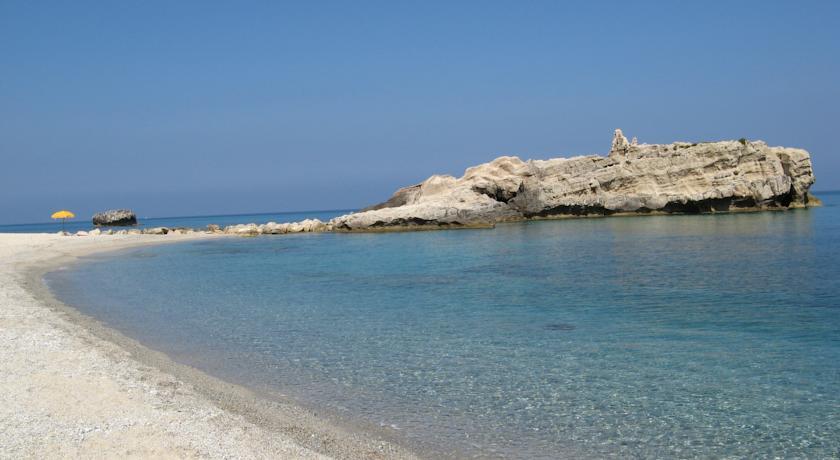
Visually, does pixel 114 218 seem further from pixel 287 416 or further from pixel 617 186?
pixel 287 416

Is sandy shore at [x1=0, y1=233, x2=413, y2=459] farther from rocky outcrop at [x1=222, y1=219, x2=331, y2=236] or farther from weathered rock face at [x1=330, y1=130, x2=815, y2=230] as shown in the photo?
rocky outcrop at [x1=222, y1=219, x2=331, y2=236]

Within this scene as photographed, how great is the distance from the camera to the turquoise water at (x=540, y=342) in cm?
695

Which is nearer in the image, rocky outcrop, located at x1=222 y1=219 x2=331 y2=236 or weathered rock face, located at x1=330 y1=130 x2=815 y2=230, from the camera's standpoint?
weathered rock face, located at x1=330 y1=130 x2=815 y2=230

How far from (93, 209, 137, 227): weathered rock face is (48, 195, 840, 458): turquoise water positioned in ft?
277

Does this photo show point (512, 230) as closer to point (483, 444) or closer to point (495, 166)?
point (495, 166)

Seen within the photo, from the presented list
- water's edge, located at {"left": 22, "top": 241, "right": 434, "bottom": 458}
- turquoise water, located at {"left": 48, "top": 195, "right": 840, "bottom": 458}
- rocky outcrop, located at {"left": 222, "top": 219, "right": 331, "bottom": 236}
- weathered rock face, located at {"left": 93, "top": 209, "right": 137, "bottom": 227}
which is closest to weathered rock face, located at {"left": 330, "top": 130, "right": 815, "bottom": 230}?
rocky outcrop, located at {"left": 222, "top": 219, "right": 331, "bottom": 236}

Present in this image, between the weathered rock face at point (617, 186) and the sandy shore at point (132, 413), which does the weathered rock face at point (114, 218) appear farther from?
the sandy shore at point (132, 413)

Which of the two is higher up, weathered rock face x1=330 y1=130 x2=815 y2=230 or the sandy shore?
weathered rock face x1=330 y1=130 x2=815 y2=230

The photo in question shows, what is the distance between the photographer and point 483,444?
258 inches

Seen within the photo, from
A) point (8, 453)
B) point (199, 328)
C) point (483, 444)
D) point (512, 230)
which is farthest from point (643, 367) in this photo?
point (512, 230)

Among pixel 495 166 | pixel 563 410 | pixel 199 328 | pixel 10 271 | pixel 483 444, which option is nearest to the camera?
pixel 483 444

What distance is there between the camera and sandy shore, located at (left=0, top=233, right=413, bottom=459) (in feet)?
18.9

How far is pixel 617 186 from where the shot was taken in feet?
187

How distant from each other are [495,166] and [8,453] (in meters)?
56.0
